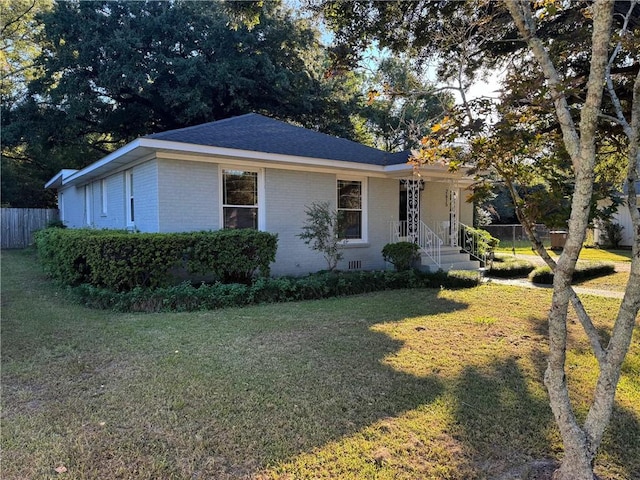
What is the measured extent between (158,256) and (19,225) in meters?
19.3

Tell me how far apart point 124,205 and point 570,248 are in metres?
11.3

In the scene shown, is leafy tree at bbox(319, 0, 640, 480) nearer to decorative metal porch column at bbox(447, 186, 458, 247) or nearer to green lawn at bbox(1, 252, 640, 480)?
green lawn at bbox(1, 252, 640, 480)

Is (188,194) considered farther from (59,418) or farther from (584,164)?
(584,164)

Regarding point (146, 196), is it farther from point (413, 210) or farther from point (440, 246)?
point (440, 246)

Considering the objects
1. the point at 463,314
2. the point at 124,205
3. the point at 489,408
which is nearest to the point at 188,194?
the point at 124,205

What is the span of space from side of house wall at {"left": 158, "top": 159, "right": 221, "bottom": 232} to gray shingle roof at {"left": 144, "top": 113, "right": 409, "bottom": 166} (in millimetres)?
590

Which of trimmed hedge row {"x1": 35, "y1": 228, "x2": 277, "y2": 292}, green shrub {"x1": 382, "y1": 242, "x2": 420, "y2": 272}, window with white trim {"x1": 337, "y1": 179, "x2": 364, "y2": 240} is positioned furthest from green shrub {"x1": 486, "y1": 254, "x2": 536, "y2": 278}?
trimmed hedge row {"x1": 35, "y1": 228, "x2": 277, "y2": 292}

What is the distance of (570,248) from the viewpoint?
2.44m

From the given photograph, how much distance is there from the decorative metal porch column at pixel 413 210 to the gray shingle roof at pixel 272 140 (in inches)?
38.7

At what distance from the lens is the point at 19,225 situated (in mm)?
21656

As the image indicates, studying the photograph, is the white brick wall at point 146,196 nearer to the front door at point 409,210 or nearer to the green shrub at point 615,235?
the front door at point 409,210

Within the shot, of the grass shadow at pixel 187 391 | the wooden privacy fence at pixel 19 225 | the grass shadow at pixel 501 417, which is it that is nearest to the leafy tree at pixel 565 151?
the grass shadow at pixel 501 417

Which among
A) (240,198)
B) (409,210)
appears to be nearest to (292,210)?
(240,198)

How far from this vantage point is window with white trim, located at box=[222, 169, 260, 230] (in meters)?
9.71
